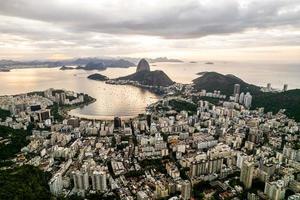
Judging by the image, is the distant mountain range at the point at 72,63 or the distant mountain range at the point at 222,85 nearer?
the distant mountain range at the point at 222,85

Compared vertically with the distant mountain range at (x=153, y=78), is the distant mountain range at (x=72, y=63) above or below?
above

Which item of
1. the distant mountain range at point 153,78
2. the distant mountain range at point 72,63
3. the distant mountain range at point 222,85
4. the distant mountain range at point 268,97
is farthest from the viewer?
the distant mountain range at point 72,63

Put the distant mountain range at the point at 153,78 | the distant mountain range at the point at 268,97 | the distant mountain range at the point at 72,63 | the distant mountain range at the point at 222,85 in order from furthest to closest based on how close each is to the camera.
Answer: the distant mountain range at the point at 72,63
the distant mountain range at the point at 153,78
the distant mountain range at the point at 222,85
the distant mountain range at the point at 268,97

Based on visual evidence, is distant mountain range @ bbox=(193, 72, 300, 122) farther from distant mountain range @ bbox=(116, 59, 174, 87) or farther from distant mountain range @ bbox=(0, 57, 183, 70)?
distant mountain range @ bbox=(0, 57, 183, 70)

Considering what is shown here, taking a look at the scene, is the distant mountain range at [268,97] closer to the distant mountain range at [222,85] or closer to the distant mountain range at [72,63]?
the distant mountain range at [222,85]

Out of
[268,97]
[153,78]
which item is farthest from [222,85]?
[153,78]

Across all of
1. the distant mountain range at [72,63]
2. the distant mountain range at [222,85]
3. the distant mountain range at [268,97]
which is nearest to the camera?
the distant mountain range at [268,97]

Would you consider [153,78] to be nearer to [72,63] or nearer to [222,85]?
[222,85]

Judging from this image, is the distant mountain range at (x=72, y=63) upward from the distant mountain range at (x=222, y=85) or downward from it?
upward

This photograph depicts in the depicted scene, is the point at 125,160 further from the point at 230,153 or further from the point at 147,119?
the point at 147,119

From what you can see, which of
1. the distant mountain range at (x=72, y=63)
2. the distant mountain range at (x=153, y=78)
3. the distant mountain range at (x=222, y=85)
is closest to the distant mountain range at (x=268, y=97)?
the distant mountain range at (x=222, y=85)

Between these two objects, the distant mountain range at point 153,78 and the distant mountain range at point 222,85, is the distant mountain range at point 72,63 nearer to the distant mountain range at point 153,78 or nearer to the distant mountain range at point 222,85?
the distant mountain range at point 153,78

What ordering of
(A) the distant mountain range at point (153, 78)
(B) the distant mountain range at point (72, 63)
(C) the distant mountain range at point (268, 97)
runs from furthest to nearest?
(B) the distant mountain range at point (72, 63) < (A) the distant mountain range at point (153, 78) < (C) the distant mountain range at point (268, 97)
